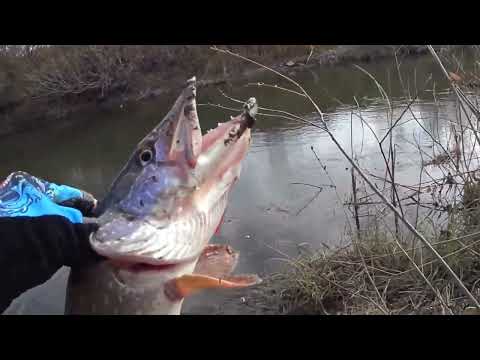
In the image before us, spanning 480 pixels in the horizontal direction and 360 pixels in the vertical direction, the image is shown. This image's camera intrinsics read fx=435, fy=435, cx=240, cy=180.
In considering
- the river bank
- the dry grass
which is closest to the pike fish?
the dry grass

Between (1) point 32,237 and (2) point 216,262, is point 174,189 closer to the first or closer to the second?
(2) point 216,262

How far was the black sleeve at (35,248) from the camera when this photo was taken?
161cm

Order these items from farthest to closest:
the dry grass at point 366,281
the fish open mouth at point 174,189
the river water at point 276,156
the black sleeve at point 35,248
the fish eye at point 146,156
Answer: the river water at point 276,156, the dry grass at point 366,281, the fish eye at point 146,156, the fish open mouth at point 174,189, the black sleeve at point 35,248

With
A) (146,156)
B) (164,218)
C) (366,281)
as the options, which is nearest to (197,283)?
(164,218)

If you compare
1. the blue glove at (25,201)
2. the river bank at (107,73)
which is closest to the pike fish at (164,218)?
the blue glove at (25,201)

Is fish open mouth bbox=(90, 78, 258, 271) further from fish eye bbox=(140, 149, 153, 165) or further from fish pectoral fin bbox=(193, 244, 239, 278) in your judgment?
fish pectoral fin bbox=(193, 244, 239, 278)

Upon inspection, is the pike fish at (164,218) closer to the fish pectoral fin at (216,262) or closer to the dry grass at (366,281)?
the fish pectoral fin at (216,262)

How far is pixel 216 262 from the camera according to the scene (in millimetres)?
1992

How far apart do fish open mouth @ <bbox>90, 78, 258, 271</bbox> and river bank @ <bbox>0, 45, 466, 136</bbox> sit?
1831 centimetres

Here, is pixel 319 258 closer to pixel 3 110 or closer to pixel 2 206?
pixel 2 206

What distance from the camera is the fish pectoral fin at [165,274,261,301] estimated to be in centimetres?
167

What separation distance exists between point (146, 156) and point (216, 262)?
0.58 metres

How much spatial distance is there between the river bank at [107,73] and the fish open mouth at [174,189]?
18311 millimetres
